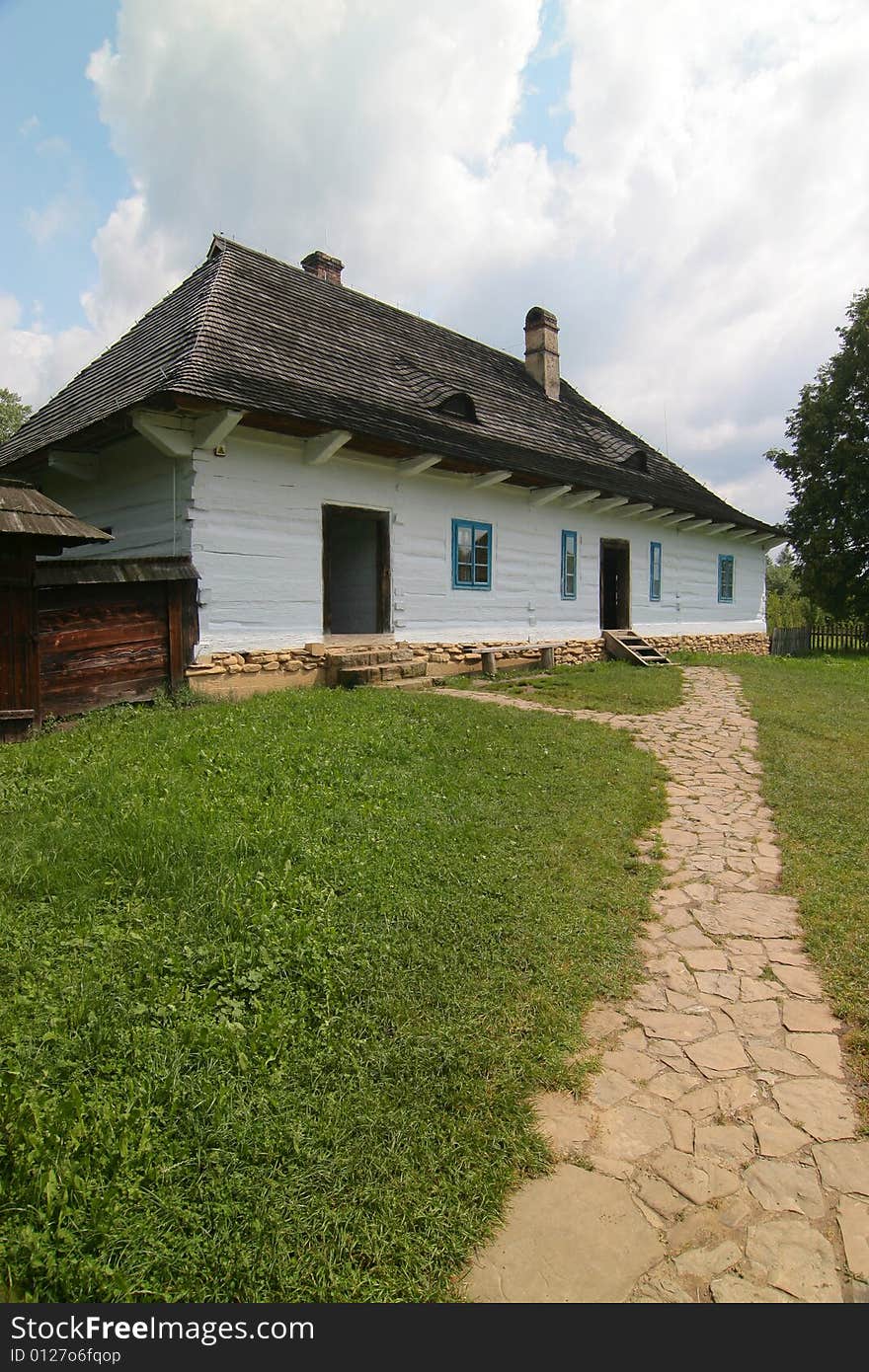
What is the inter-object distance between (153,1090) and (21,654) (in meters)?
5.23

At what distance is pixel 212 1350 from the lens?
1.76 meters

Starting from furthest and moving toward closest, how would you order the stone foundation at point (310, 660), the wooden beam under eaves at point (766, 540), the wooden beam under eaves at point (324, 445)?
the wooden beam under eaves at point (766, 540)
the wooden beam under eaves at point (324, 445)
the stone foundation at point (310, 660)

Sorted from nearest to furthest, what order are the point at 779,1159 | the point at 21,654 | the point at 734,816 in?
1. the point at 779,1159
2. the point at 734,816
3. the point at 21,654

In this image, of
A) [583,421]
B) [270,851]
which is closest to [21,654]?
[270,851]

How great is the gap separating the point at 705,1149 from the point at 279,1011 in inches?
60.6

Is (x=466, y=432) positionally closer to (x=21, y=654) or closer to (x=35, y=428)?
(x=35, y=428)

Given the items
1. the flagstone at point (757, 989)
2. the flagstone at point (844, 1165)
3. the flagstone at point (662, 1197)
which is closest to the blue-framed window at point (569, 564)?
the flagstone at point (757, 989)

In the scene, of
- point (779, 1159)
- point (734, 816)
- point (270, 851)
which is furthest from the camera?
point (734, 816)

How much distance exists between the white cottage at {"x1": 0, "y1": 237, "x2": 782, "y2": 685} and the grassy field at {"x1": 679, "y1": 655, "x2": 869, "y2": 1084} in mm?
4797

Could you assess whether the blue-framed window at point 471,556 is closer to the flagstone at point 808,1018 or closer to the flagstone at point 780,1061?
the flagstone at point 808,1018

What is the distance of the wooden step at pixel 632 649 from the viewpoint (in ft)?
48.5

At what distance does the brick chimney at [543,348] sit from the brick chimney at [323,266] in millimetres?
5219

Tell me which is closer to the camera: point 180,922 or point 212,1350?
point 212,1350

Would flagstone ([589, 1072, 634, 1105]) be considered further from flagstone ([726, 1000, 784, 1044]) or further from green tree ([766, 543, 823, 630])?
green tree ([766, 543, 823, 630])
